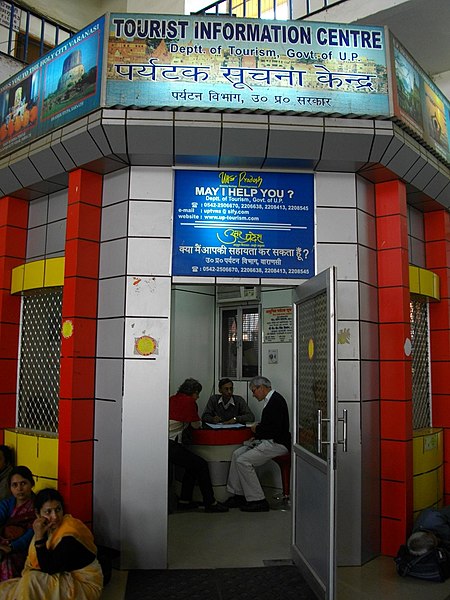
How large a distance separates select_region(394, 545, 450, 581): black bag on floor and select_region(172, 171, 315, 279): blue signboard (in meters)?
2.24

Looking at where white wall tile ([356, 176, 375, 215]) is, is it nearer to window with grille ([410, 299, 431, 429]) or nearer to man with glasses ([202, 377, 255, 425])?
window with grille ([410, 299, 431, 429])

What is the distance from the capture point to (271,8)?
7121 millimetres

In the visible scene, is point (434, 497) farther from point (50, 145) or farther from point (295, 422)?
point (50, 145)

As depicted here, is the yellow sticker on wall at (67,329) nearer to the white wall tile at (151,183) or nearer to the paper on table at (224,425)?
the white wall tile at (151,183)

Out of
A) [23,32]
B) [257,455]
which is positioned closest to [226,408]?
[257,455]

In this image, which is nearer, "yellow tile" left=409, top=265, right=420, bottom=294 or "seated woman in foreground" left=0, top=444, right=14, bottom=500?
"seated woman in foreground" left=0, top=444, right=14, bottom=500

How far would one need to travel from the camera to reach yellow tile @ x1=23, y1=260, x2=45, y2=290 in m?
4.43

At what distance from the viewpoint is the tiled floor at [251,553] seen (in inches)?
137

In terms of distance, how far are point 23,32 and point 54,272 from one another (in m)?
4.70

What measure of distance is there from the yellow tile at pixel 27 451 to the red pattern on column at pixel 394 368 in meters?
2.84

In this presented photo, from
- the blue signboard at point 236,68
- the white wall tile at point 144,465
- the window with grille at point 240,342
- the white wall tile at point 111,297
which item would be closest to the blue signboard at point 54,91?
the blue signboard at point 236,68

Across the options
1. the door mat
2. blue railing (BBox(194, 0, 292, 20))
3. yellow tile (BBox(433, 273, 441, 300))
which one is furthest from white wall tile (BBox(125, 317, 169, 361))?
blue railing (BBox(194, 0, 292, 20))

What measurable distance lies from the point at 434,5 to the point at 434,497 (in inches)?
189

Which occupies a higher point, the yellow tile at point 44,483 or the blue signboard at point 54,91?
the blue signboard at point 54,91
